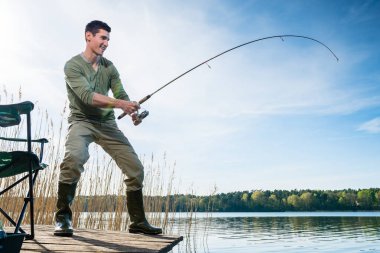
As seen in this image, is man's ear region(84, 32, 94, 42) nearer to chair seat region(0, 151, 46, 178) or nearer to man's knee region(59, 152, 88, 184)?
man's knee region(59, 152, 88, 184)

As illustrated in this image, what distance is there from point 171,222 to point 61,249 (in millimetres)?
3622

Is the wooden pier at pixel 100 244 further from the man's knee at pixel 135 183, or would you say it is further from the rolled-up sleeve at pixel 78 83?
the rolled-up sleeve at pixel 78 83

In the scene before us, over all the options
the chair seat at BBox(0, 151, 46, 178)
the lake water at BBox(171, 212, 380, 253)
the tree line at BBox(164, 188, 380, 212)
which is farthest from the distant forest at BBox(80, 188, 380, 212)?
the chair seat at BBox(0, 151, 46, 178)

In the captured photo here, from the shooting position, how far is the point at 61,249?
214 cm

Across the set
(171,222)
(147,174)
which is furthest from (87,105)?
(171,222)

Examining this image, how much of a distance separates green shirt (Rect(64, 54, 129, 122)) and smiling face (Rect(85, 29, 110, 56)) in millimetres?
114

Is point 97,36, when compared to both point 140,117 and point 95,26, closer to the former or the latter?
point 95,26

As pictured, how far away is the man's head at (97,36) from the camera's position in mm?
2834

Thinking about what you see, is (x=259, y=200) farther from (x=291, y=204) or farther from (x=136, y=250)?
(x=136, y=250)

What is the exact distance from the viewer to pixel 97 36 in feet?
9.34

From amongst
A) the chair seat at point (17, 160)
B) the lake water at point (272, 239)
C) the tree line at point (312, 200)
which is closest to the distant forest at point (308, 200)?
the tree line at point (312, 200)

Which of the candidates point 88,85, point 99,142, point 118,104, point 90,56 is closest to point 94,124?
point 99,142

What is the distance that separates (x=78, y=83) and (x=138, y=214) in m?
1.15

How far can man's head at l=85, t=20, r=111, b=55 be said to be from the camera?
9.30 feet
